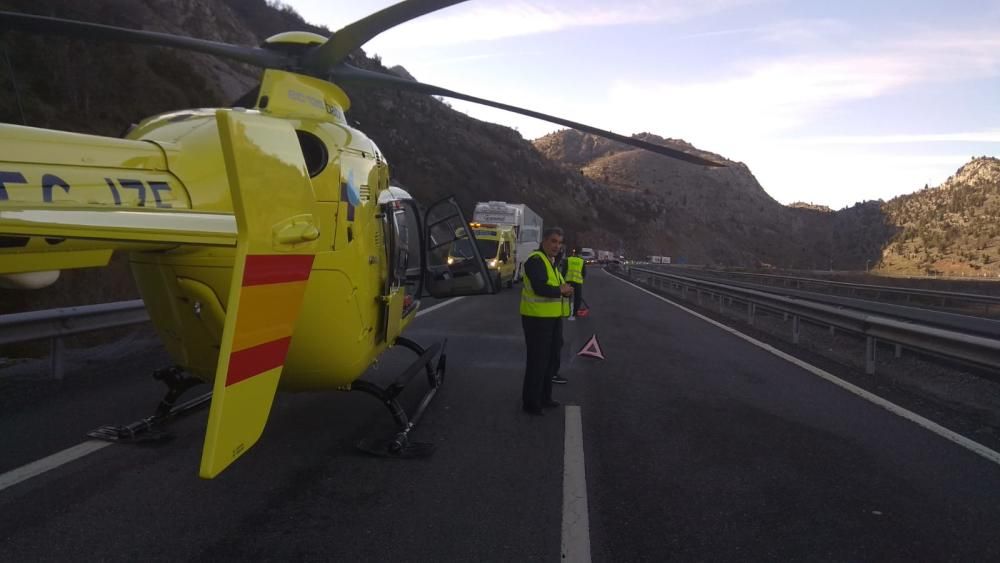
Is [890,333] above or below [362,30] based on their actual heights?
below

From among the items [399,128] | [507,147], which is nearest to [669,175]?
[507,147]

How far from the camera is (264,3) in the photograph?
51.5m

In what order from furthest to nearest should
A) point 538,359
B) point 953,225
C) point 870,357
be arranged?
point 953,225 → point 870,357 → point 538,359

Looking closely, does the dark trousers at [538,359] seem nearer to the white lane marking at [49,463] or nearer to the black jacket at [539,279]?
the black jacket at [539,279]

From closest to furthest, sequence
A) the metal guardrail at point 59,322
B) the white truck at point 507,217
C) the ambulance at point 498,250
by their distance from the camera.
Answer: the metal guardrail at point 59,322 → the ambulance at point 498,250 → the white truck at point 507,217

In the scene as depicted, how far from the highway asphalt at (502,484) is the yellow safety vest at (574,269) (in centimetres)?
227

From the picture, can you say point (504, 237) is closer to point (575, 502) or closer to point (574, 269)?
point (574, 269)

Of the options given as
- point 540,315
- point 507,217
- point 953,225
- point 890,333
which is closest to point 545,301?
point 540,315

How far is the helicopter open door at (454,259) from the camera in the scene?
6.60m

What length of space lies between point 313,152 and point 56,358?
200 inches

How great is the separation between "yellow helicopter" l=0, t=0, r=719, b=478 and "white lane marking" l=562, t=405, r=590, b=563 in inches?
53.2

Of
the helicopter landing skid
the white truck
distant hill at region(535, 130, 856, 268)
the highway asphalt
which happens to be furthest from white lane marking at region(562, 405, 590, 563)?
distant hill at region(535, 130, 856, 268)

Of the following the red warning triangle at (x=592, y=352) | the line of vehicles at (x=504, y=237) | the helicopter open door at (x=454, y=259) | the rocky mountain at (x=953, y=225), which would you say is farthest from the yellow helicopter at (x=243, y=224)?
the rocky mountain at (x=953, y=225)

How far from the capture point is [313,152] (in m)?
4.52
